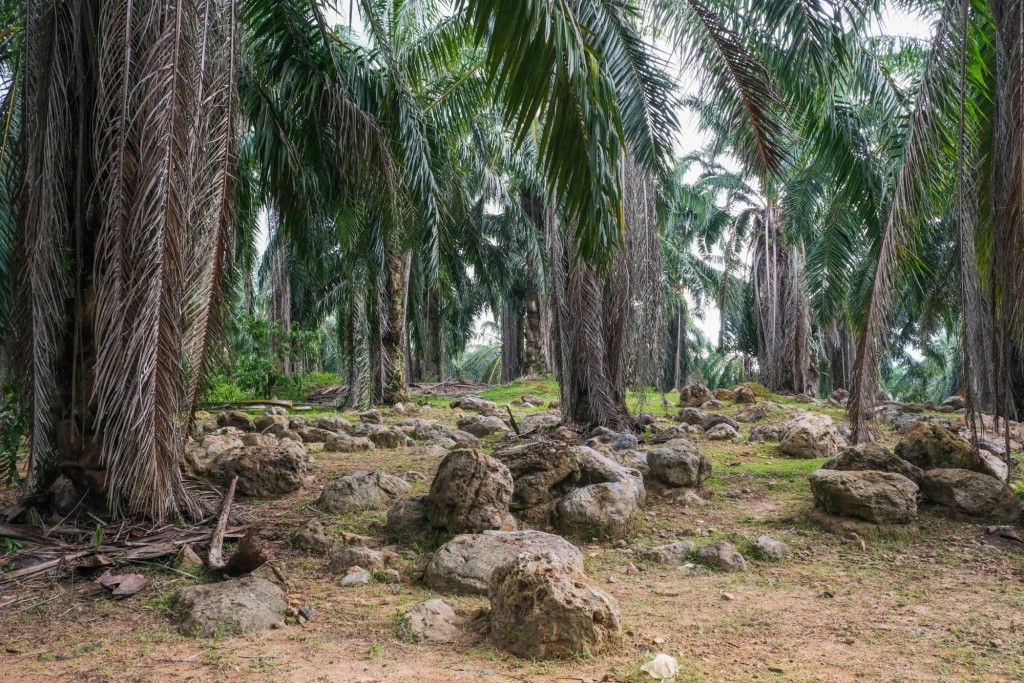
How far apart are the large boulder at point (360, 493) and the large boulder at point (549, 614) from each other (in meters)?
2.04

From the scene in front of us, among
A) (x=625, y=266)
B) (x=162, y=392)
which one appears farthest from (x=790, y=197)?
(x=162, y=392)

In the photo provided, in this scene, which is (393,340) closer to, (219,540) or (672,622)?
(219,540)

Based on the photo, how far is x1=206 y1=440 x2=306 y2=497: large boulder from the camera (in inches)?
209

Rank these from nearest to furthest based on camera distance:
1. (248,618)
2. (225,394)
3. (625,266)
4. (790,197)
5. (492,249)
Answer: (248,618) < (625,266) < (225,394) < (790,197) < (492,249)

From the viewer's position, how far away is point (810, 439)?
273 inches

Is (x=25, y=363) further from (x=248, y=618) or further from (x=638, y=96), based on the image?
(x=638, y=96)

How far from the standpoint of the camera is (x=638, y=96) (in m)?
6.32

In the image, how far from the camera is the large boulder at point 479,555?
3701mm

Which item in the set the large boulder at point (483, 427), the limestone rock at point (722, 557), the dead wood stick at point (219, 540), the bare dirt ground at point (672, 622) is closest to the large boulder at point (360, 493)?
the bare dirt ground at point (672, 622)

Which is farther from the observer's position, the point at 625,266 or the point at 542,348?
the point at 542,348

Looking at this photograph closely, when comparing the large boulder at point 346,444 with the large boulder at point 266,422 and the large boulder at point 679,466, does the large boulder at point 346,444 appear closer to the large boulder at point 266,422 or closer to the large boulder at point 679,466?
the large boulder at point 266,422

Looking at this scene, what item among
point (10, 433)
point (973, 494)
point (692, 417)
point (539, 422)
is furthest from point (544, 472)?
point (692, 417)

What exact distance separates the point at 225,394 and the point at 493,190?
6472 millimetres

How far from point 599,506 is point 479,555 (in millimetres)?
1117
